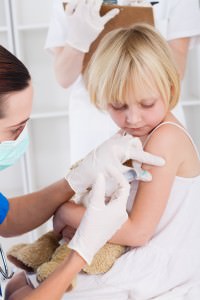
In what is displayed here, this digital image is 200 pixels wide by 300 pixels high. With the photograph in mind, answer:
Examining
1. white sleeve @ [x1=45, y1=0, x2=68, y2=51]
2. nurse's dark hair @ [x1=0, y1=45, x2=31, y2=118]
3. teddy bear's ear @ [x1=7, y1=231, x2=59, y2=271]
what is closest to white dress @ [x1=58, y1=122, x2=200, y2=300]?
teddy bear's ear @ [x1=7, y1=231, x2=59, y2=271]

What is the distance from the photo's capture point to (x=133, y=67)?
1.33m

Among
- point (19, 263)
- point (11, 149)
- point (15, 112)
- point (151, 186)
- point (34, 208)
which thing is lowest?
point (19, 263)

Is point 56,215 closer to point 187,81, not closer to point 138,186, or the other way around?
point 138,186

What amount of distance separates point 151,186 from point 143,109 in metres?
0.22

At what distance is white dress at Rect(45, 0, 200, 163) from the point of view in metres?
1.97

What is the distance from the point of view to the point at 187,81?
311 cm

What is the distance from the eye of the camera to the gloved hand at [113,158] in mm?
Answer: 1214

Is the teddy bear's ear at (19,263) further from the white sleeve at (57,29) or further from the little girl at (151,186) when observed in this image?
the white sleeve at (57,29)

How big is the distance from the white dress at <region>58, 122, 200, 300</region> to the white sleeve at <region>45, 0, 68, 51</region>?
980 millimetres

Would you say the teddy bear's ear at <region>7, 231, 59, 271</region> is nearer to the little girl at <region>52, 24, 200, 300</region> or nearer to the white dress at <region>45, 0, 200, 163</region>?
the little girl at <region>52, 24, 200, 300</region>

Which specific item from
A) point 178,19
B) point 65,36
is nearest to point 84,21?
point 65,36

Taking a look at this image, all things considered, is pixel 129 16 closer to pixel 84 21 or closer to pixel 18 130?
pixel 84 21

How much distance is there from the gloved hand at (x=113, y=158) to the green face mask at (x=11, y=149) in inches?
6.1

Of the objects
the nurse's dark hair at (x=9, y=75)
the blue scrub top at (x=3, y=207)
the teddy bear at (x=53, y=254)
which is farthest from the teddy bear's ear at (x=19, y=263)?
the nurse's dark hair at (x=9, y=75)
